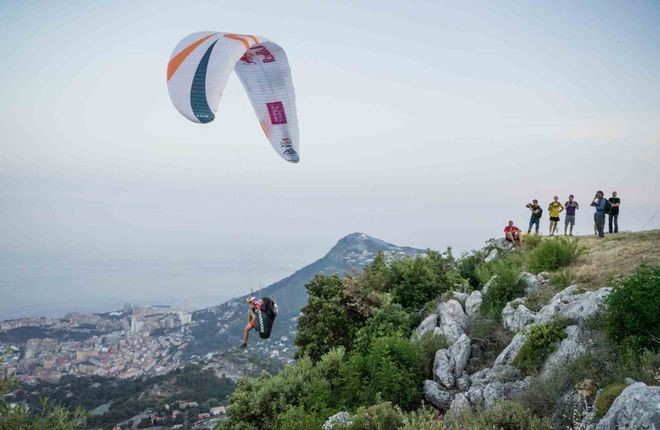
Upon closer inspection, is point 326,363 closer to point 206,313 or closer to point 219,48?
point 219,48

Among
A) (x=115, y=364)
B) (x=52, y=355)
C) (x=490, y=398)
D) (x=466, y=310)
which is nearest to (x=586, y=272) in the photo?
(x=466, y=310)

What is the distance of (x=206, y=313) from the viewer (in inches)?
4104

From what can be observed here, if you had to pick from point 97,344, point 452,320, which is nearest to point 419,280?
point 452,320

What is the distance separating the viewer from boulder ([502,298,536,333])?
43.8 feet

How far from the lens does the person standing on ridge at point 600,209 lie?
66.3 ft

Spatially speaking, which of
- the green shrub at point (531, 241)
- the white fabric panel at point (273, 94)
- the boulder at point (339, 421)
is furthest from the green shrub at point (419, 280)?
the white fabric panel at point (273, 94)

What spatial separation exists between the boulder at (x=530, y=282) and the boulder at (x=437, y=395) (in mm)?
5024

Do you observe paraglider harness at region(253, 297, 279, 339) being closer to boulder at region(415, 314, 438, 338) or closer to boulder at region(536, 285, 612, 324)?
boulder at region(415, 314, 438, 338)

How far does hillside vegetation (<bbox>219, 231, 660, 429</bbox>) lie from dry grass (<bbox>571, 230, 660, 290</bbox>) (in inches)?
2.5

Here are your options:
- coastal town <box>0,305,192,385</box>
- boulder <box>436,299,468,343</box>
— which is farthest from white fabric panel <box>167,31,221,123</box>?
coastal town <box>0,305,192,385</box>

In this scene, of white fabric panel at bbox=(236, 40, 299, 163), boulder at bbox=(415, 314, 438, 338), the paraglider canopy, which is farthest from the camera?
boulder at bbox=(415, 314, 438, 338)

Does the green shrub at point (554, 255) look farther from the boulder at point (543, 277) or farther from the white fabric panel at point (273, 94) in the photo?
the white fabric panel at point (273, 94)

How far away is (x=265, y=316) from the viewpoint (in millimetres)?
12836

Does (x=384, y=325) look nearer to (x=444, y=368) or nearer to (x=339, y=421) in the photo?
(x=444, y=368)
